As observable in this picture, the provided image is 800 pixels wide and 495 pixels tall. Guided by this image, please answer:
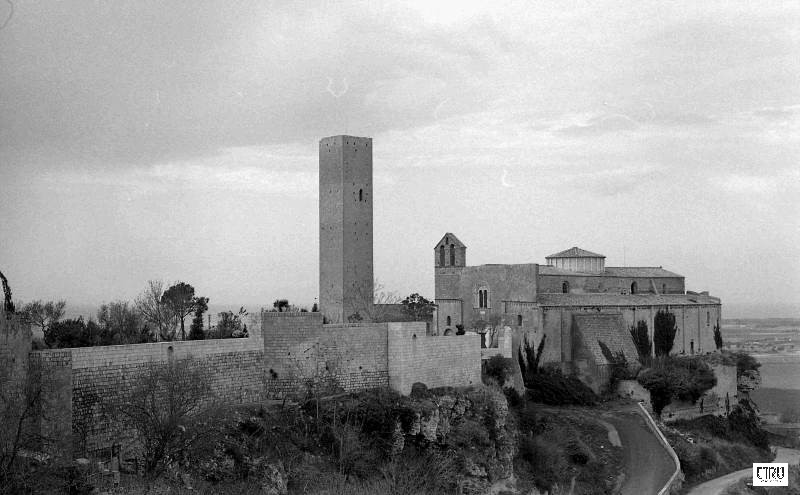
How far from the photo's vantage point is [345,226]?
4609 cm

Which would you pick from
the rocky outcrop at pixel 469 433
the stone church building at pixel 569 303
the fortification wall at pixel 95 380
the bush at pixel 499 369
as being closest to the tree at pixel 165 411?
the fortification wall at pixel 95 380

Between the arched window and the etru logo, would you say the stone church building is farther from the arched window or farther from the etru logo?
the etru logo

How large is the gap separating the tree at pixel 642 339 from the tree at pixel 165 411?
28.9 meters

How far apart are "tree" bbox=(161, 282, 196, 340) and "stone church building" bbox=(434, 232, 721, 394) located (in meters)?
12.9

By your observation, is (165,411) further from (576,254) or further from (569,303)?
(576,254)

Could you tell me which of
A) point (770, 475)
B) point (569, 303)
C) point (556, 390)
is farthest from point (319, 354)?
point (569, 303)

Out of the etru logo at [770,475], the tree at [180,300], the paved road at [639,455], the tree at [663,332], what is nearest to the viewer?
the paved road at [639,455]

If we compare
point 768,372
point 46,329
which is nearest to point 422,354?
point 46,329

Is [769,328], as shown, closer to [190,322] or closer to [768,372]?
[768,372]

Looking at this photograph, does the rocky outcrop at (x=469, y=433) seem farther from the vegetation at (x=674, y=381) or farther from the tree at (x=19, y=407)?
the vegetation at (x=674, y=381)

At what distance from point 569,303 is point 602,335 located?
2313mm

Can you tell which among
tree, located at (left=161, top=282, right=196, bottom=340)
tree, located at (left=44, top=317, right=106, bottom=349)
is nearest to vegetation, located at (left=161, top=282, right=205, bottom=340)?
tree, located at (left=161, top=282, right=196, bottom=340)

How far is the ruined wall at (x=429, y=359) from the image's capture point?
29312 mm

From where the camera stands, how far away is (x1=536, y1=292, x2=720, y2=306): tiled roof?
45.4 meters
